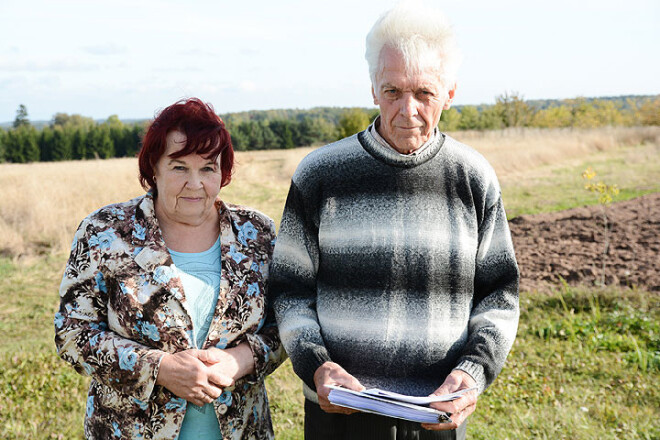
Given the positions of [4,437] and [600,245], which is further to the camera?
[600,245]

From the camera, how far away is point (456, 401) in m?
1.65

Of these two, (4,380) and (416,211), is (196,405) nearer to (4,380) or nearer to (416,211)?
(416,211)

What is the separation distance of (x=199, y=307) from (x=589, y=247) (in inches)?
261

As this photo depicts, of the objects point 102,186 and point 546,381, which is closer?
point 546,381

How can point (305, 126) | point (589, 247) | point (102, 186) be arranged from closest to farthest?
1. point (589, 247)
2. point (102, 186)
3. point (305, 126)

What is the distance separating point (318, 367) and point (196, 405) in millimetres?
512

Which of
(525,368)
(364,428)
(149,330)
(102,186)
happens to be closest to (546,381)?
(525,368)

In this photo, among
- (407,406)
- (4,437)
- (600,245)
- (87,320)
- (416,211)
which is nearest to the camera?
(407,406)

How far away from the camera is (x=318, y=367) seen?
1775mm

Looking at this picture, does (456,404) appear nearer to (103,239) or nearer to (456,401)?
(456,401)

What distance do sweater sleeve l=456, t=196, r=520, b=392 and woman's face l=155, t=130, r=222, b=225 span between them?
0.97 meters

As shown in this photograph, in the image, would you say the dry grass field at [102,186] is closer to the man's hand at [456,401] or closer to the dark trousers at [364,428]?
the dark trousers at [364,428]

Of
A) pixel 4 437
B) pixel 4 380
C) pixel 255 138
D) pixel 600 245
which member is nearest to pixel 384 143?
pixel 4 437

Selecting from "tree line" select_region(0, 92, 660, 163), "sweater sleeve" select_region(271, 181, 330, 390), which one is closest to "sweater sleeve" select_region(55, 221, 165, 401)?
"sweater sleeve" select_region(271, 181, 330, 390)
